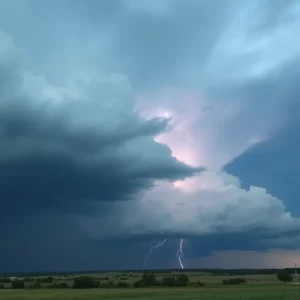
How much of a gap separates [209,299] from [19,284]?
10488 cm

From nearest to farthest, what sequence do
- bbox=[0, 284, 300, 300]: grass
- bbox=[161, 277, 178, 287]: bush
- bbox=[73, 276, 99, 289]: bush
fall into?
bbox=[0, 284, 300, 300]: grass, bbox=[73, 276, 99, 289]: bush, bbox=[161, 277, 178, 287]: bush

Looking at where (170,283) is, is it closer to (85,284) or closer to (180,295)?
(85,284)

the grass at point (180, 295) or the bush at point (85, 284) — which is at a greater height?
the bush at point (85, 284)

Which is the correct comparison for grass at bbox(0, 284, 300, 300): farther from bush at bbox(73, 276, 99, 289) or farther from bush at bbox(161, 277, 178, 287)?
bush at bbox(161, 277, 178, 287)

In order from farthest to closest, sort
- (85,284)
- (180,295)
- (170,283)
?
(170,283), (85,284), (180,295)

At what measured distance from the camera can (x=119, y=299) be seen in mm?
89938

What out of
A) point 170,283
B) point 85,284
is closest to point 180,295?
point 170,283

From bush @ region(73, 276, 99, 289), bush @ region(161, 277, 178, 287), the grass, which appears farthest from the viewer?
bush @ region(161, 277, 178, 287)

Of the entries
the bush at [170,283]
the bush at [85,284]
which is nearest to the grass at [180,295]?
the bush at [85,284]

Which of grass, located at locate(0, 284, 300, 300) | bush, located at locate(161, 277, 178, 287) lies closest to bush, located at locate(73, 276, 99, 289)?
bush, located at locate(161, 277, 178, 287)

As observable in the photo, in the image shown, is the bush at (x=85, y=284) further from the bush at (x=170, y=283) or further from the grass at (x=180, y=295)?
the grass at (x=180, y=295)

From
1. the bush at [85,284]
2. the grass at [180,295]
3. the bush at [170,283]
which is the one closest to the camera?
the grass at [180,295]

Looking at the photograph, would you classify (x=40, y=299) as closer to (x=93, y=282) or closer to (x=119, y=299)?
(x=119, y=299)

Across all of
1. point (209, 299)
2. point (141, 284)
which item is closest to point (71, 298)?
point (209, 299)
